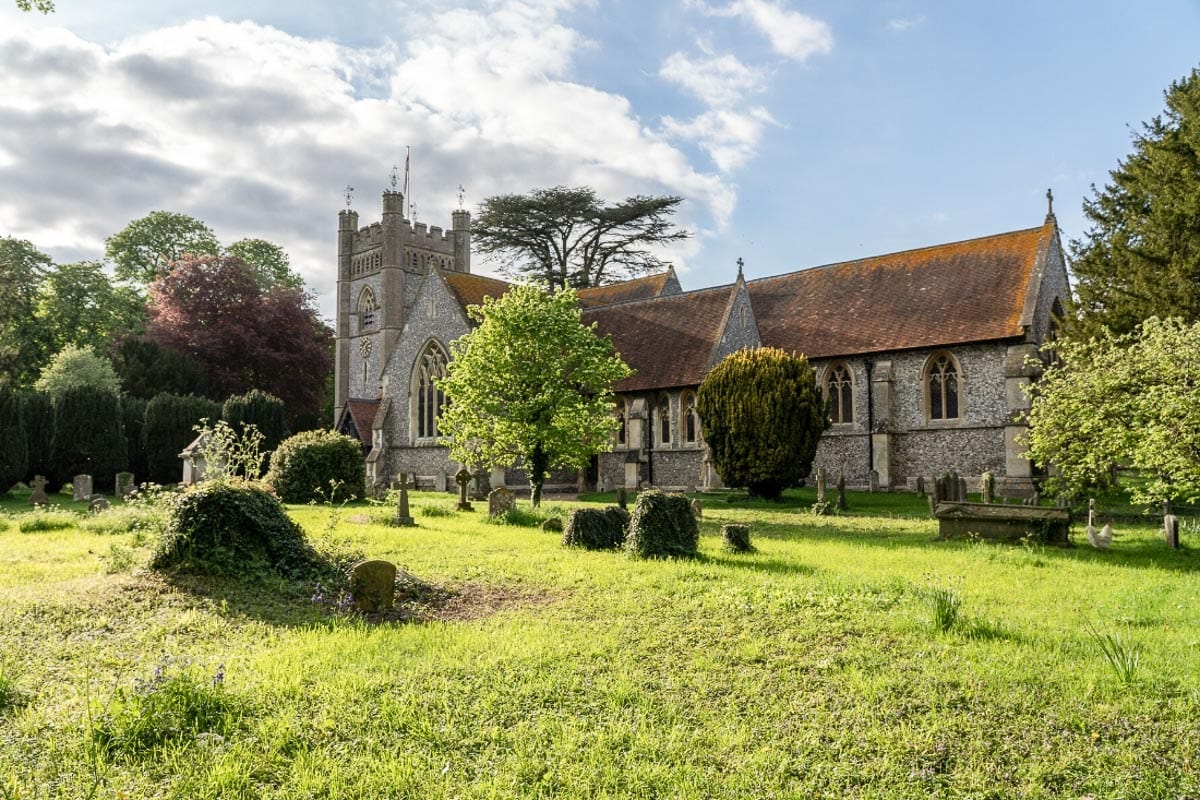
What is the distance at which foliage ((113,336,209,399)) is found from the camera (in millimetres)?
35625

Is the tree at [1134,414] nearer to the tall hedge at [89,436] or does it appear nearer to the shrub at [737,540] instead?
the shrub at [737,540]

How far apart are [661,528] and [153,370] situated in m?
31.8

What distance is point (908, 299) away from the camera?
27062 mm

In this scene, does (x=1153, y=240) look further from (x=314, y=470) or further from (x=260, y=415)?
(x=260, y=415)

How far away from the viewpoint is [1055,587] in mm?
9641

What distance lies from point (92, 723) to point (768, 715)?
4.16m

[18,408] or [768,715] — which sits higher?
[18,408]

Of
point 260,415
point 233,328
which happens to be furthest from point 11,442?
point 233,328

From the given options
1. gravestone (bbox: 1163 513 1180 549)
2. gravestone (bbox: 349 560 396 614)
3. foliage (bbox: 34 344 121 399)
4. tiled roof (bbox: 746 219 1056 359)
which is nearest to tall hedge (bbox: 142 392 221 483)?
foliage (bbox: 34 344 121 399)

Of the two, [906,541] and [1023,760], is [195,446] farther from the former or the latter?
[1023,760]

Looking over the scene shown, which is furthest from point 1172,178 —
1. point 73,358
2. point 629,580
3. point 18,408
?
point 73,358

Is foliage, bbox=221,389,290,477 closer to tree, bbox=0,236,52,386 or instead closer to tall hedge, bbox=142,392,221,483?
tall hedge, bbox=142,392,221,483

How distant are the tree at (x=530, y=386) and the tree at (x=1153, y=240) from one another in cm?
1404

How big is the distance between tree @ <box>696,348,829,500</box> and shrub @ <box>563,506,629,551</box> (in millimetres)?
10175
